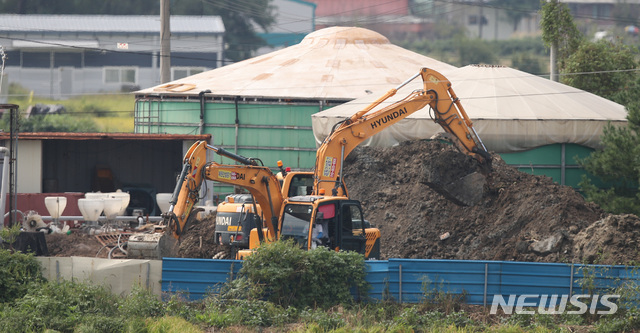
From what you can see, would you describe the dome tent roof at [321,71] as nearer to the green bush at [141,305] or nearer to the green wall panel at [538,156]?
the green wall panel at [538,156]

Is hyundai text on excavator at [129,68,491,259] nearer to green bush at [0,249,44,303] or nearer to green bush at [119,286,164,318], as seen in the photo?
green bush at [119,286,164,318]

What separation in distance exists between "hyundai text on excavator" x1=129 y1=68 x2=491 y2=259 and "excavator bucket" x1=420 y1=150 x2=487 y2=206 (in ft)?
4.64

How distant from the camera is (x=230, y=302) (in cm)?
1537

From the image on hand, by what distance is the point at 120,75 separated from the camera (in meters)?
62.1

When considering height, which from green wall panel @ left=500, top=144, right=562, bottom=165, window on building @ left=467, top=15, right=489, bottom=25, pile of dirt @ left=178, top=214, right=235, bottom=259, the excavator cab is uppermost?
window on building @ left=467, top=15, right=489, bottom=25

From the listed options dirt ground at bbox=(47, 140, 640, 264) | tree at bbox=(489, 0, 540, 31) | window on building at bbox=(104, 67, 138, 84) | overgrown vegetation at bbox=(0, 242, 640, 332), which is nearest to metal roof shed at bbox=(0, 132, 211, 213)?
dirt ground at bbox=(47, 140, 640, 264)

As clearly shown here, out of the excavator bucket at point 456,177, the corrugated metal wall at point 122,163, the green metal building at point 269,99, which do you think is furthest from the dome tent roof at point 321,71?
the excavator bucket at point 456,177

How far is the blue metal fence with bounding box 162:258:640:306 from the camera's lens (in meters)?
15.3

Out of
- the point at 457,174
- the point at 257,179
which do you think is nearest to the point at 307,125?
the point at 457,174

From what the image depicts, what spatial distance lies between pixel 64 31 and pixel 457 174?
46.8 meters

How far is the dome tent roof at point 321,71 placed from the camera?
3612 centimetres

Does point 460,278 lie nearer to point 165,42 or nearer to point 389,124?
point 389,124

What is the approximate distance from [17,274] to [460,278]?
27.0 ft

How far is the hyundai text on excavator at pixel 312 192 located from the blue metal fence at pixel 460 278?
1.34m
